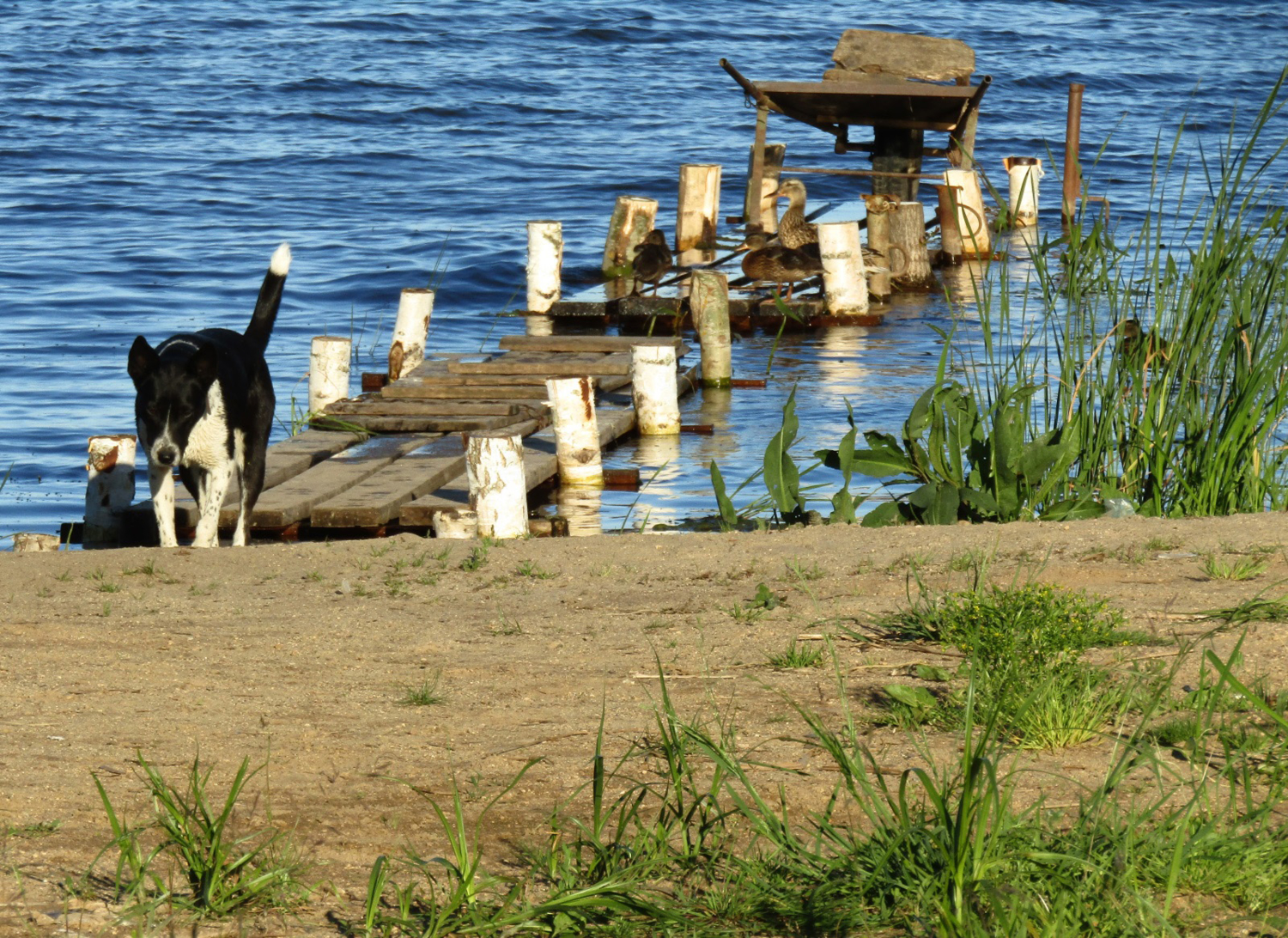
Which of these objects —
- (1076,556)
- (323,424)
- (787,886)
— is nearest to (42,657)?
(787,886)

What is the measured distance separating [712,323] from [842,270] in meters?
2.71

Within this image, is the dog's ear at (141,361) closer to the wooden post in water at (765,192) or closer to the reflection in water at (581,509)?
the reflection in water at (581,509)

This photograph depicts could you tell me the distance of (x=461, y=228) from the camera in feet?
65.2

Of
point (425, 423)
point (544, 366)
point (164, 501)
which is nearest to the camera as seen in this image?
point (164, 501)

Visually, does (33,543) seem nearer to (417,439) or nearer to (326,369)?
(417,439)

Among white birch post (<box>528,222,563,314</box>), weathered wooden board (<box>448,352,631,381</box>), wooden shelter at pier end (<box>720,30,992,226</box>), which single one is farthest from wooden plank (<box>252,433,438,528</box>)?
wooden shelter at pier end (<box>720,30,992,226</box>)

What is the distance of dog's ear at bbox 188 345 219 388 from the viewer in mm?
6891

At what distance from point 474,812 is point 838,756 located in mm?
792

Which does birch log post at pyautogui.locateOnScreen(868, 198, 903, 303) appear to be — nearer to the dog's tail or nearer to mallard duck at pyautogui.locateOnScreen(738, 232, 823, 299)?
mallard duck at pyautogui.locateOnScreen(738, 232, 823, 299)

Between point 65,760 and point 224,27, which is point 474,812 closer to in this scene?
point 65,760

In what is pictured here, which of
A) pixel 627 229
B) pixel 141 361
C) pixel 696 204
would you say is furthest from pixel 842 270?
pixel 141 361

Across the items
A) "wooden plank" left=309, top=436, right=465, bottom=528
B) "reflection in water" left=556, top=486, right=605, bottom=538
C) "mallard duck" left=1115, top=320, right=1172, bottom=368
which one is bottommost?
"reflection in water" left=556, top=486, right=605, bottom=538

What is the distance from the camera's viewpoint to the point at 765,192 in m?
18.0

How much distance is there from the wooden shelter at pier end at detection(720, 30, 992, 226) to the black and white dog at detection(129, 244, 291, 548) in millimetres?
9287
